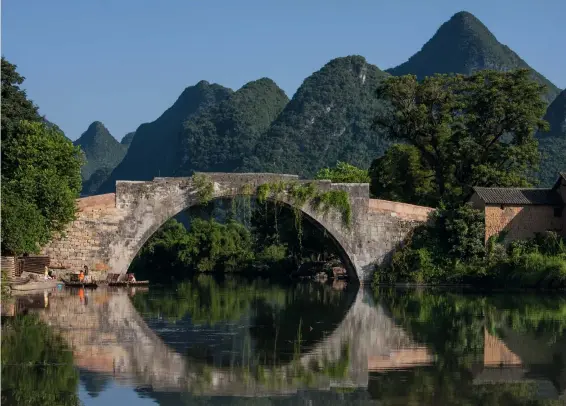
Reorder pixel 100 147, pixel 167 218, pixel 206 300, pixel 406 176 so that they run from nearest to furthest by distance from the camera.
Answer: pixel 206 300 < pixel 167 218 < pixel 406 176 < pixel 100 147

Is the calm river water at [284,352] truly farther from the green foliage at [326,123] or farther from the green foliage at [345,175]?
the green foliage at [326,123]

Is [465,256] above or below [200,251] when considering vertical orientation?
below

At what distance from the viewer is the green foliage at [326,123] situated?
3300 inches

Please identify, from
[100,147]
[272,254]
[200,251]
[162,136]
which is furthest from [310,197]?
[100,147]

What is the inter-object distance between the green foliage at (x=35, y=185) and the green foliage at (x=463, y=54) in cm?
7628

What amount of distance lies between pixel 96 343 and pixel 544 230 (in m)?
20.4

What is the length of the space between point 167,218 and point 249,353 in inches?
654

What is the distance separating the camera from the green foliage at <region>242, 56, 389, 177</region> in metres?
83.8

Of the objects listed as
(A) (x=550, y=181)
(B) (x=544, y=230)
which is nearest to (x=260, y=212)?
(B) (x=544, y=230)

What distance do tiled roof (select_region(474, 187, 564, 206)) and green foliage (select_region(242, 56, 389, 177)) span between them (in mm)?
47002

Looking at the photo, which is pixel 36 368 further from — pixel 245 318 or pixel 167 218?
pixel 167 218

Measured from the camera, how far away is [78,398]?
13.1 m

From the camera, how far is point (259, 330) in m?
20.9

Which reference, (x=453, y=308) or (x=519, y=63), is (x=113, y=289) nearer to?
(x=453, y=308)
